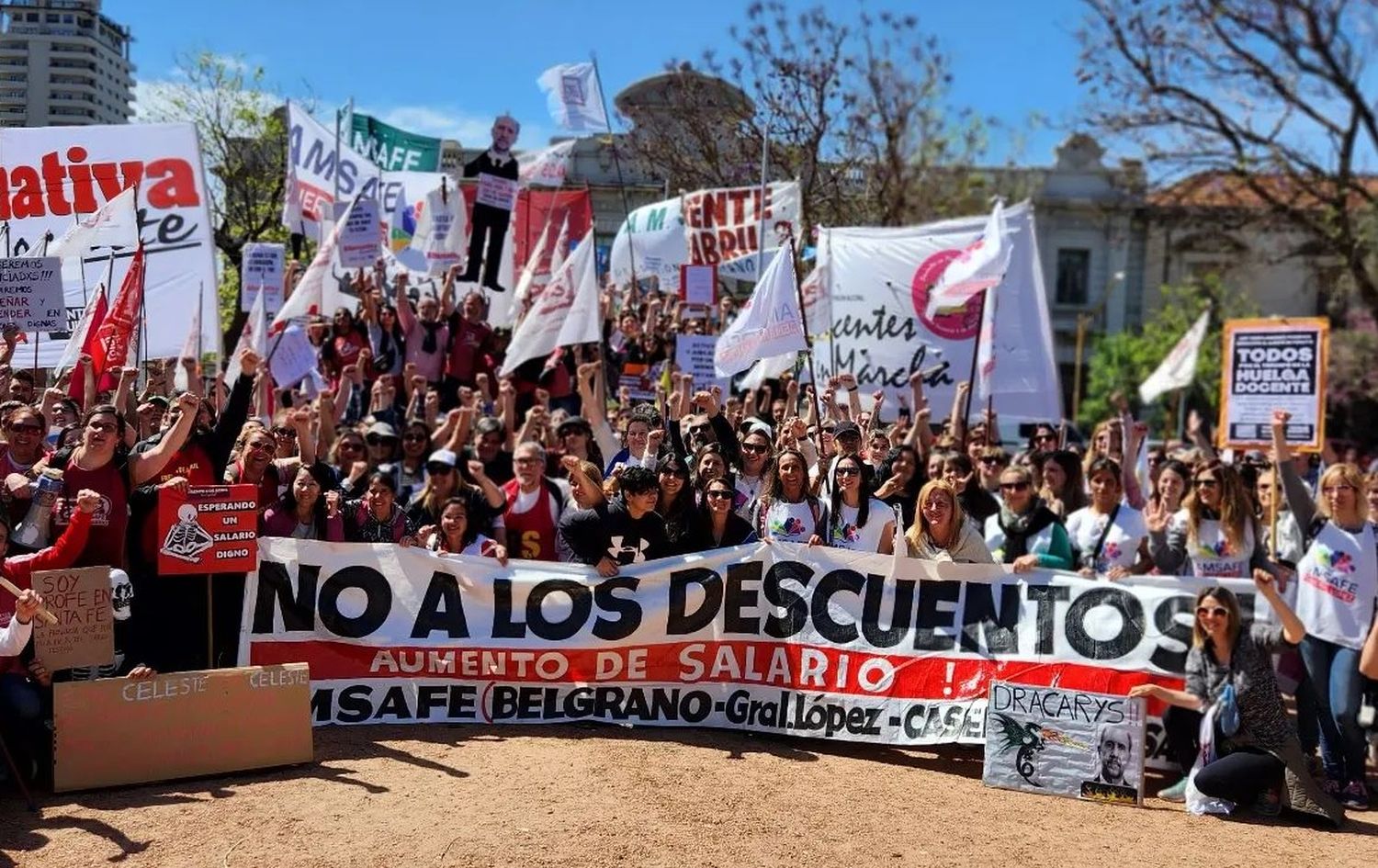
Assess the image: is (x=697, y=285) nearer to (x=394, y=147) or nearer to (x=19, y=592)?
(x=394, y=147)

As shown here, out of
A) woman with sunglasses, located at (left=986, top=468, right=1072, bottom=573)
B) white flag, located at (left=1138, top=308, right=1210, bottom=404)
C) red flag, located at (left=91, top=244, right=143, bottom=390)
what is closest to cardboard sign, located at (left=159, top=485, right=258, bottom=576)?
red flag, located at (left=91, top=244, right=143, bottom=390)

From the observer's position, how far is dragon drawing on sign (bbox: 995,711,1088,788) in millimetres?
6324

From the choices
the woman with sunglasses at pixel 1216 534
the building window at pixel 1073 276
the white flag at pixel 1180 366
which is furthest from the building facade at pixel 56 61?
the building window at pixel 1073 276

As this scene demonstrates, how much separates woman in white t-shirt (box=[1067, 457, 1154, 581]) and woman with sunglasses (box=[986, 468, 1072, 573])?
12 cm

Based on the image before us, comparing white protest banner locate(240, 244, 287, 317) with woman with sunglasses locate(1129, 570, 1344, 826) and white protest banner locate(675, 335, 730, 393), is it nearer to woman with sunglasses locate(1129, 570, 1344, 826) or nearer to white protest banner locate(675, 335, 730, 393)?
white protest banner locate(675, 335, 730, 393)

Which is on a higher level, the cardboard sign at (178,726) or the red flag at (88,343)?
the red flag at (88,343)

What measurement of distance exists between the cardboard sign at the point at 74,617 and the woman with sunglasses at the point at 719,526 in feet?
9.98

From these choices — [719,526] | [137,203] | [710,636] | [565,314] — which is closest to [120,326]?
[137,203]

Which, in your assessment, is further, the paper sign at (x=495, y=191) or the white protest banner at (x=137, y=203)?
the paper sign at (x=495, y=191)

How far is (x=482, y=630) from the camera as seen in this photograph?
22.9ft

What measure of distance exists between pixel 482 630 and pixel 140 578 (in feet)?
5.77

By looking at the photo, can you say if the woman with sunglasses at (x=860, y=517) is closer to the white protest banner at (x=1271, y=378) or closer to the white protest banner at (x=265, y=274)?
the white protest banner at (x=1271, y=378)

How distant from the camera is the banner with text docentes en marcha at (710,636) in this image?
6.81 m

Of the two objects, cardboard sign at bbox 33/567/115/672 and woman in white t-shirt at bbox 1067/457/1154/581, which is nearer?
cardboard sign at bbox 33/567/115/672
